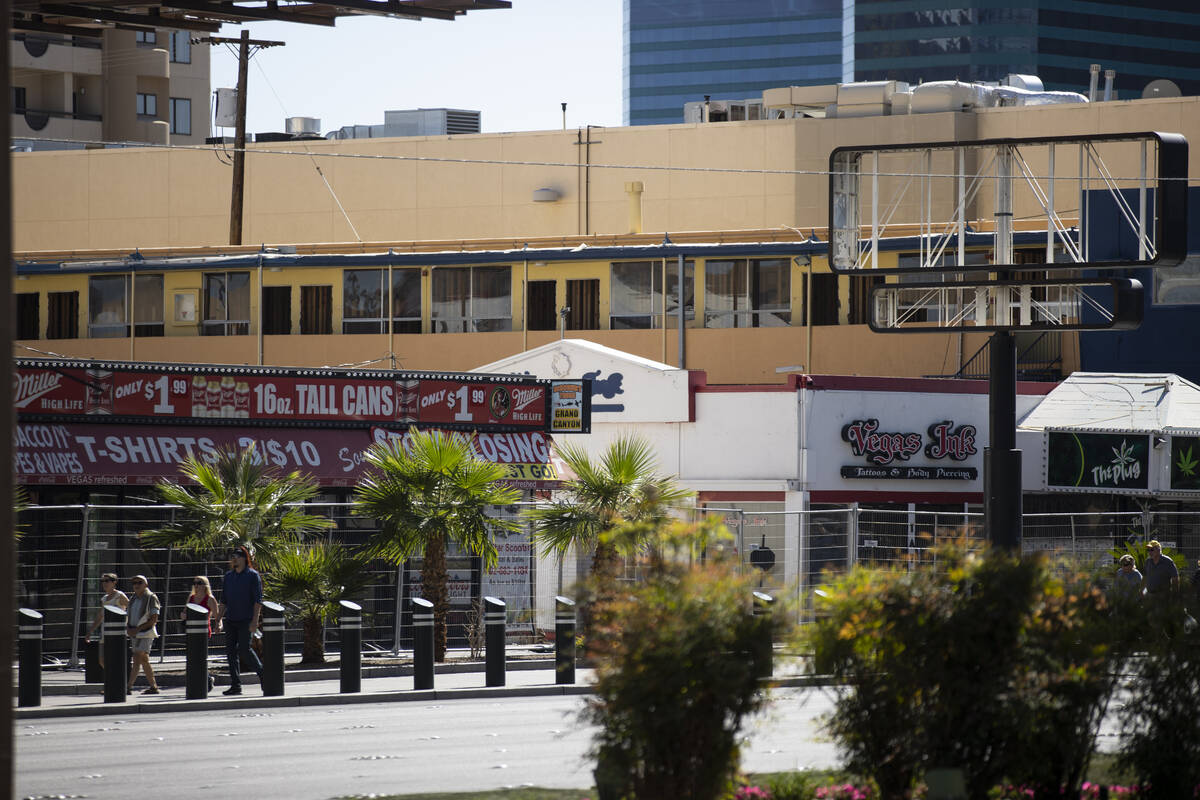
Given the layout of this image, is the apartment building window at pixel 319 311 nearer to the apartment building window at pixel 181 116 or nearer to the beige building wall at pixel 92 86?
the beige building wall at pixel 92 86

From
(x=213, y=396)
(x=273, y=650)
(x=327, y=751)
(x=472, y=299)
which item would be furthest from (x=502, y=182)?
(x=327, y=751)

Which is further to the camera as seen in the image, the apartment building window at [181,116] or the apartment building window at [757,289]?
the apartment building window at [181,116]

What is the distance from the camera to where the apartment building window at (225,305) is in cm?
4319

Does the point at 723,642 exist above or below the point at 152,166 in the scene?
below

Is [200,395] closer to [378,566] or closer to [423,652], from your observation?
[378,566]

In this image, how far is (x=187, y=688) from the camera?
714 inches

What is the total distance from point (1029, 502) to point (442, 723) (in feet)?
62.2

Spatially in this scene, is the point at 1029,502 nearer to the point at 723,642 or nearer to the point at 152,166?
the point at 723,642

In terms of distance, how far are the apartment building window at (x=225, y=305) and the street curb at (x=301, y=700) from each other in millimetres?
25867

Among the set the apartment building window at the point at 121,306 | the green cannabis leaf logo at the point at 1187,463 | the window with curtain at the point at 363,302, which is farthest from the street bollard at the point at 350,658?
the apartment building window at the point at 121,306

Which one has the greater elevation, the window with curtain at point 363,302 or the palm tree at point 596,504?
the window with curtain at point 363,302

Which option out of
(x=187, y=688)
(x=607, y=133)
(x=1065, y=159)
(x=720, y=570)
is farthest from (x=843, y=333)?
(x=720, y=570)

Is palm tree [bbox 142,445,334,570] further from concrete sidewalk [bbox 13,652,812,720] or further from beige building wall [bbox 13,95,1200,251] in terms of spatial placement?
beige building wall [bbox 13,95,1200,251]

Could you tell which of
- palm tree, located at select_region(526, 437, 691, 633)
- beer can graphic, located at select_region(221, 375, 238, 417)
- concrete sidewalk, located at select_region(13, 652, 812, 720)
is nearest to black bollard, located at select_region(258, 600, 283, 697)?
concrete sidewalk, located at select_region(13, 652, 812, 720)
